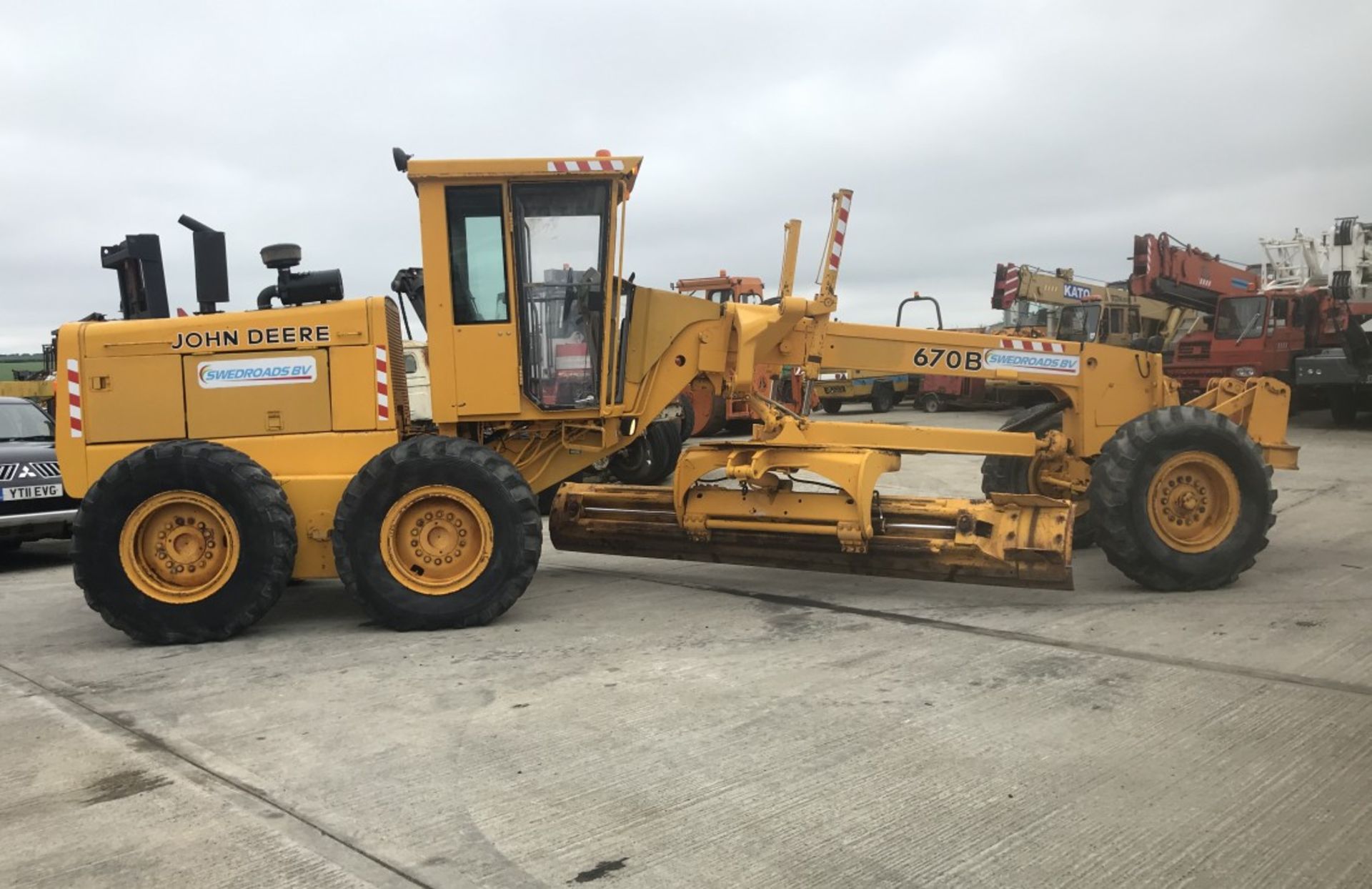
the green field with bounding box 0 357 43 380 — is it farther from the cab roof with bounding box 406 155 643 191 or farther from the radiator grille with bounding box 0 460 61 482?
the cab roof with bounding box 406 155 643 191

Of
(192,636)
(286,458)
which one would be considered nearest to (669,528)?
(286,458)

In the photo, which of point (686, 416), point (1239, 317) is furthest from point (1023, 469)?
point (1239, 317)

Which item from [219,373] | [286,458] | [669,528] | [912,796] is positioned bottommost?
[912,796]

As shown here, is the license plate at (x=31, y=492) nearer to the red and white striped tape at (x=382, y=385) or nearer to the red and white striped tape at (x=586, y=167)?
the red and white striped tape at (x=382, y=385)

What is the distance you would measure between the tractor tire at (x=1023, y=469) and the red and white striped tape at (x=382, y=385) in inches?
173

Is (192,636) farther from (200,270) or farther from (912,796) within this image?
(912,796)

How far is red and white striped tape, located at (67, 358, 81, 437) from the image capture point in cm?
620

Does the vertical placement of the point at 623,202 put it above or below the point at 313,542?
above

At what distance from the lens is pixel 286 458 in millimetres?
6281

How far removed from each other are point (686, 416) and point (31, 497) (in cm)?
791

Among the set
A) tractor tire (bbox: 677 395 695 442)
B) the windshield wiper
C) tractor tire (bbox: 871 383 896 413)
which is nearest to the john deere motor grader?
tractor tire (bbox: 677 395 695 442)

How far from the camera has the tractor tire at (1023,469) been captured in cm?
780

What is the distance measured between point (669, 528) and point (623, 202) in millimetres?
2242

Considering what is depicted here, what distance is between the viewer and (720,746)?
4008 millimetres
